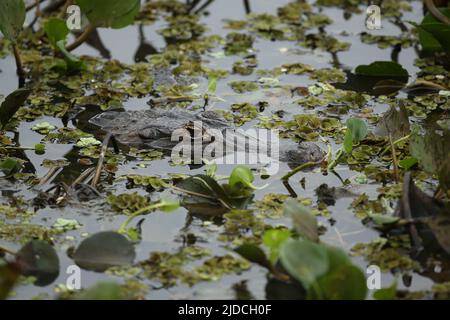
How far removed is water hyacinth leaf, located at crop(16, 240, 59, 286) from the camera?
84.8 inches

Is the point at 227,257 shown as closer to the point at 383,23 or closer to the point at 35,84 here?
the point at 35,84

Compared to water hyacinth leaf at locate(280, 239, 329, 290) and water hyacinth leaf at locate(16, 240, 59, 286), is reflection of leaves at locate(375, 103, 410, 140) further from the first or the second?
water hyacinth leaf at locate(16, 240, 59, 286)

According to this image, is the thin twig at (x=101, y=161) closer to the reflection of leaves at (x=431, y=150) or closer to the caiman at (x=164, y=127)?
the caiman at (x=164, y=127)

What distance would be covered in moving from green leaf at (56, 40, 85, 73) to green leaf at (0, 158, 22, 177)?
0.76 m

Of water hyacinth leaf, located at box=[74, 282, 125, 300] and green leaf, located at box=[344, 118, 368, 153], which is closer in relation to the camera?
water hyacinth leaf, located at box=[74, 282, 125, 300]

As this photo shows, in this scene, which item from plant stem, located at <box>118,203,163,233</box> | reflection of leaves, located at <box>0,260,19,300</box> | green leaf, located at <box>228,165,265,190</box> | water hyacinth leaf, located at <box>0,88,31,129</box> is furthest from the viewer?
water hyacinth leaf, located at <box>0,88,31,129</box>

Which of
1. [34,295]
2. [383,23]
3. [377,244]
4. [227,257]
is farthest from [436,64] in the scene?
[34,295]

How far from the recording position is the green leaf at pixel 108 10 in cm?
322

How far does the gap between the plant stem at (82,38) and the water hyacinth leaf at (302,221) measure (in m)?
1.50

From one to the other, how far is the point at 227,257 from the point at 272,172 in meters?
0.54

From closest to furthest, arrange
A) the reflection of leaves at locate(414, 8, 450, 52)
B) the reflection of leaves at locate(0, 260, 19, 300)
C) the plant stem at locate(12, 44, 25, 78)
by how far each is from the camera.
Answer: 1. the reflection of leaves at locate(0, 260, 19, 300)
2. the reflection of leaves at locate(414, 8, 450, 52)
3. the plant stem at locate(12, 44, 25, 78)

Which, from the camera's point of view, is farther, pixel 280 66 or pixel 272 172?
pixel 280 66

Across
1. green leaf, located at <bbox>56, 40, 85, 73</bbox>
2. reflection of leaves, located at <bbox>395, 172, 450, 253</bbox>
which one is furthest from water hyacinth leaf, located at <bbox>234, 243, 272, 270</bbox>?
green leaf, located at <bbox>56, 40, 85, 73</bbox>

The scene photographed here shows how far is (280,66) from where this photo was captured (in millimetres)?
3508
